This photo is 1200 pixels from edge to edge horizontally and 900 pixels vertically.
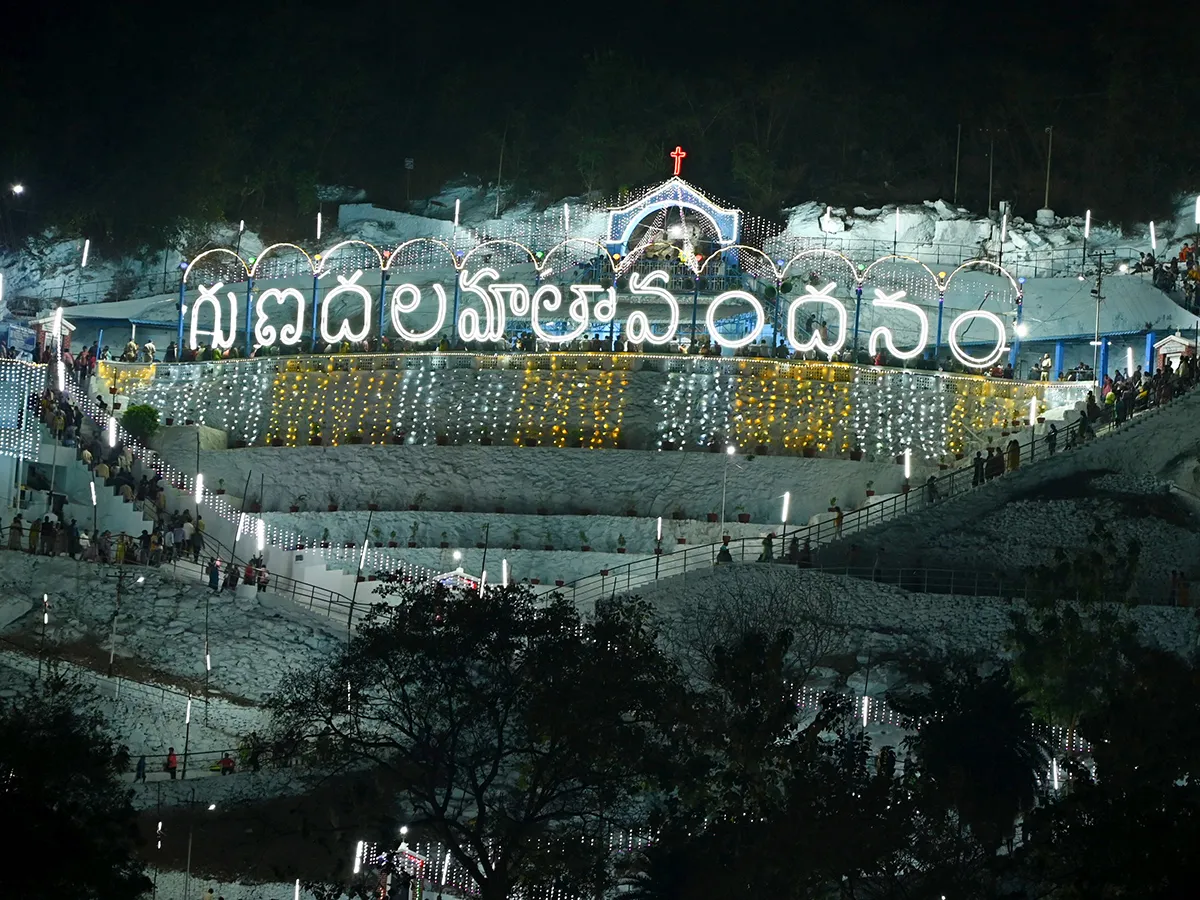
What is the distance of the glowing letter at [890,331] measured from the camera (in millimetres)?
59844

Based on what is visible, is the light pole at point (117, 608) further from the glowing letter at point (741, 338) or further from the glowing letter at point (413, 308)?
the glowing letter at point (741, 338)

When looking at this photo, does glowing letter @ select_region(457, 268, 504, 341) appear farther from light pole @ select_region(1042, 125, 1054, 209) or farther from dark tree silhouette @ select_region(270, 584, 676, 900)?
dark tree silhouette @ select_region(270, 584, 676, 900)

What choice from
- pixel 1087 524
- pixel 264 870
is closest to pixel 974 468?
pixel 1087 524

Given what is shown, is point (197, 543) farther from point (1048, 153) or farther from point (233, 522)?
point (1048, 153)

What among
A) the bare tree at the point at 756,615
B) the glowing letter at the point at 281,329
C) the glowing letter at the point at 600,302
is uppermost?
the glowing letter at the point at 600,302

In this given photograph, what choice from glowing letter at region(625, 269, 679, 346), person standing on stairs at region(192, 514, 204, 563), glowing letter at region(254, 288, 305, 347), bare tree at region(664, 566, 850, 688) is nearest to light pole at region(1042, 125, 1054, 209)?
glowing letter at region(625, 269, 679, 346)

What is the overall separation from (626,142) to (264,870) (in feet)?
145

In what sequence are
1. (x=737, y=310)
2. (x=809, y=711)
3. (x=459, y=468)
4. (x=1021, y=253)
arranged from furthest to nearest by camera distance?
(x=1021, y=253) → (x=737, y=310) → (x=459, y=468) → (x=809, y=711)

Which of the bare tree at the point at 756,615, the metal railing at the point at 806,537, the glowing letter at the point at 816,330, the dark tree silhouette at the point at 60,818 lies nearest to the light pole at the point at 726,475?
the metal railing at the point at 806,537

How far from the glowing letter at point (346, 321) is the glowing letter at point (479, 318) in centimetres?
273

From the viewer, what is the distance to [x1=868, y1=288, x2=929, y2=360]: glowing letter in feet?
196

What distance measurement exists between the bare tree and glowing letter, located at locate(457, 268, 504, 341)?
14834mm

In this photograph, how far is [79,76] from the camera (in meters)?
81.9

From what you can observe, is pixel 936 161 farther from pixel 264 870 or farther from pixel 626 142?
pixel 264 870
